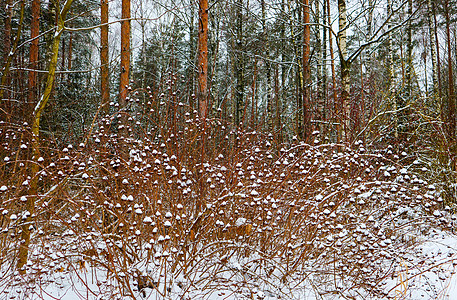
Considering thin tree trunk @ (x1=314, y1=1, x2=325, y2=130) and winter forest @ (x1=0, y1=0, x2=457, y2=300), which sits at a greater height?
thin tree trunk @ (x1=314, y1=1, x2=325, y2=130)

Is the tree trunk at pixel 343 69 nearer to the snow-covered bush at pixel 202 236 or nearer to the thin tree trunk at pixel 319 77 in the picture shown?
the thin tree trunk at pixel 319 77

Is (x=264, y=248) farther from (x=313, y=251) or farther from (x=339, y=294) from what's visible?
(x=339, y=294)

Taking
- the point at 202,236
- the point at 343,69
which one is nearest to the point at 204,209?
the point at 202,236

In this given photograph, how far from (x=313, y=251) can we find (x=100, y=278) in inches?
76.0

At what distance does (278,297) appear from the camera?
236 cm

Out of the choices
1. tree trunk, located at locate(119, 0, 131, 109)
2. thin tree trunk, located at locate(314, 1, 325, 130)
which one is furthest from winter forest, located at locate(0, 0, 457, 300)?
thin tree trunk, located at locate(314, 1, 325, 130)

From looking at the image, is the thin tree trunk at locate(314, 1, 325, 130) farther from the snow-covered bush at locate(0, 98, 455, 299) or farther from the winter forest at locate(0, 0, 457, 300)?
the snow-covered bush at locate(0, 98, 455, 299)

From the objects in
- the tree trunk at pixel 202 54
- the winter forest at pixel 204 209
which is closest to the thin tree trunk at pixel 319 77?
the winter forest at pixel 204 209

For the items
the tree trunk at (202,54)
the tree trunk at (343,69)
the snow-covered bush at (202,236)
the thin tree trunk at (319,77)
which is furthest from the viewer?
the thin tree trunk at (319,77)

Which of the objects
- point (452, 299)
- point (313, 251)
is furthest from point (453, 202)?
point (313, 251)

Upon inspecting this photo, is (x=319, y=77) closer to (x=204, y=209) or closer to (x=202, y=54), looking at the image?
(x=202, y=54)

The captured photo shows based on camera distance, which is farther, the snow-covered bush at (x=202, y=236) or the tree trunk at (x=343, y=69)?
the tree trunk at (x=343, y=69)

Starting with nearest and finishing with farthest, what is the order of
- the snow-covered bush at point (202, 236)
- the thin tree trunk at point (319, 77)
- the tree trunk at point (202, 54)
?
the snow-covered bush at point (202, 236)
the tree trunk at point (202, 54)
the thin tree trunk at point (319, 77)

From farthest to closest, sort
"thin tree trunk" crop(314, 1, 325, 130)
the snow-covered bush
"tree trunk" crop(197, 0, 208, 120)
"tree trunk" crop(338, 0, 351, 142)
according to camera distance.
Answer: "thin tree trunk" crop(314, 1, 325, 130) < "tree trunk" crop(338, 0, 351, 142) < "tree trunk" crop(197, 0, 208, 120) < the snow-covered bush
